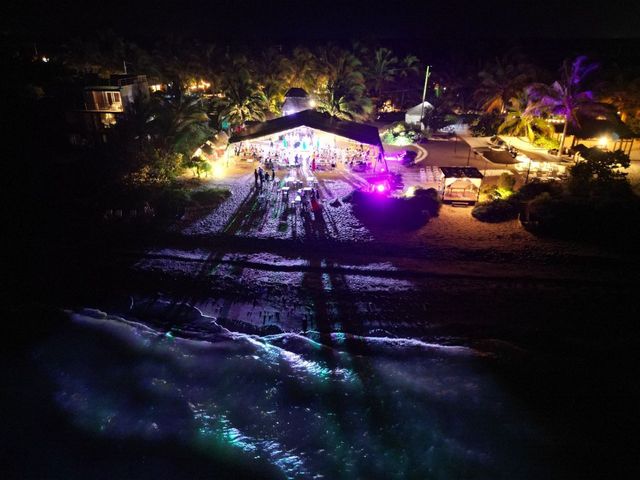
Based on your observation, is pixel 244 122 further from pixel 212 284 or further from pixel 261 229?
pixel 212 284

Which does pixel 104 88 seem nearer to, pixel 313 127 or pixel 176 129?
pixel 176 129

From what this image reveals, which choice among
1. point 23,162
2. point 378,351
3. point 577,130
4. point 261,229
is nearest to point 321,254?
point 261,229

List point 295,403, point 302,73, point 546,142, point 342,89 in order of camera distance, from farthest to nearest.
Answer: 1. point 302,73
2. point 342,89
3. point 546,142
4. point 295,403

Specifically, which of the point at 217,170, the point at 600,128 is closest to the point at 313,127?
the point at 217,170

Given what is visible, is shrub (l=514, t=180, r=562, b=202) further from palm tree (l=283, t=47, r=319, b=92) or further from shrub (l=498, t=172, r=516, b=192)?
palm tree (l=283, t=47, r=319, b=92)

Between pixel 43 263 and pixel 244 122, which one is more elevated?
pixel 244 122

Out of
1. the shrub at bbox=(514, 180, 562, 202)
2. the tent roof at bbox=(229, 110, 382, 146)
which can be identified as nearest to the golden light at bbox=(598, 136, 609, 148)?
the shrub at bbox=(514, 180, 562, 202)
